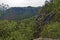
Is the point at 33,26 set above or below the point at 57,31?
below

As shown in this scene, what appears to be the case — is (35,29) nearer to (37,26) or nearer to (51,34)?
(37,26)

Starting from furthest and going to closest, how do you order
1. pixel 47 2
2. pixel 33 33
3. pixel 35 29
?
pixel 47 2
pixel 35 29
pixel 33 33

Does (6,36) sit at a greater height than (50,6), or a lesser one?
lesser

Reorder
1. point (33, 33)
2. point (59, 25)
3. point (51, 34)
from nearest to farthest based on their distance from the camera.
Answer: point (51, 34), point (59, 25), point (33, 33)

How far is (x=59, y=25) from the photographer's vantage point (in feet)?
70.7

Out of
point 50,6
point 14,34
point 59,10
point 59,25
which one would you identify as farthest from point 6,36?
point 50,6

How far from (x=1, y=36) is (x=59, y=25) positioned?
641cm

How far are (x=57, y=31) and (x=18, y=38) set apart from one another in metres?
7.56

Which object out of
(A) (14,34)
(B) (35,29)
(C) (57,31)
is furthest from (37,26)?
(C) (57,31)

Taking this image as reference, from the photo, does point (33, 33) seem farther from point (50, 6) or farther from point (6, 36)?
point (6, 36)

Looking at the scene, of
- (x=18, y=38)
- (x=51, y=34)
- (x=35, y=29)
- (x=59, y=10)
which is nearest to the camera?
(x=51, y=34)

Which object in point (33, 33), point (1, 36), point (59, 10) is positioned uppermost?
point (59, 10)

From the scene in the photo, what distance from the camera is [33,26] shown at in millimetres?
36781

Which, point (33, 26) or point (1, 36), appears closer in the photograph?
point (1, 36)
